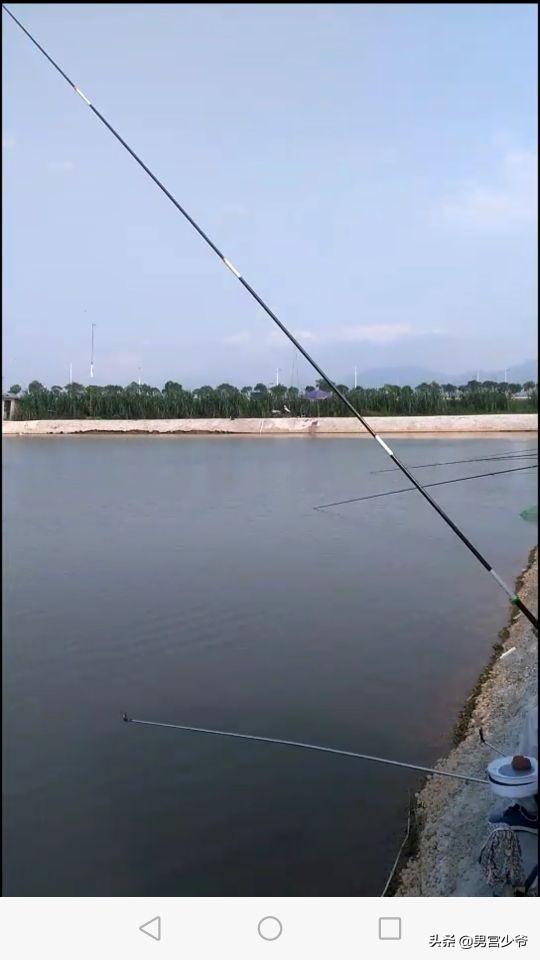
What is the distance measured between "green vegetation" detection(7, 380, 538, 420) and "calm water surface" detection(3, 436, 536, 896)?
51.0 feet

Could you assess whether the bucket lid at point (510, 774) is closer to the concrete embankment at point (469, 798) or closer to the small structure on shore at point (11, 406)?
the concrete embankment at point (469, 798)

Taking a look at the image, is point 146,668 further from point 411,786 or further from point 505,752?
point 505,752

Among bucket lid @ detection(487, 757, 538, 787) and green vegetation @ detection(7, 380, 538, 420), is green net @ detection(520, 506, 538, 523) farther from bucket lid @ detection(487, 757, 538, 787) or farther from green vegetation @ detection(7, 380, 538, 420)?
green vegetation @ detection(7, 380, 538, 420)

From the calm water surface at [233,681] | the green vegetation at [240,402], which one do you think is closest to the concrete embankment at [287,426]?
the green vegetation at [240,402]

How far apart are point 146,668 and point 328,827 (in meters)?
1.88

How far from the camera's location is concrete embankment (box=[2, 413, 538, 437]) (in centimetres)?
2656

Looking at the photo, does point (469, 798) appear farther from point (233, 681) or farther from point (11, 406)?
point (11, 406)

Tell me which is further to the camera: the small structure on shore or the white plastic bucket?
the small structure on shore
